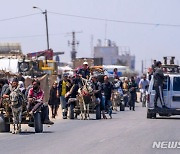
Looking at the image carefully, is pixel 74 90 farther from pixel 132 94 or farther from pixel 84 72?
pixel 132 94

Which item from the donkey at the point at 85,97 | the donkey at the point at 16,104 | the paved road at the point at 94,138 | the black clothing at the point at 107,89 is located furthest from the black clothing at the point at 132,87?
the donkey at the point at 16,104

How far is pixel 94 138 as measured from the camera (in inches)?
813

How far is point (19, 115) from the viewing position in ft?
75.5

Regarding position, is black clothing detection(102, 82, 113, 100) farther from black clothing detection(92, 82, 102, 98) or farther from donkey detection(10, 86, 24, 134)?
donkey detection(10, 86, 24, 134)

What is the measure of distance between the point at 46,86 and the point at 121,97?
7.36 metres

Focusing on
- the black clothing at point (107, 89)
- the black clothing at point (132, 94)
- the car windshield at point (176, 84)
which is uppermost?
the car windshield at point (176, 84)

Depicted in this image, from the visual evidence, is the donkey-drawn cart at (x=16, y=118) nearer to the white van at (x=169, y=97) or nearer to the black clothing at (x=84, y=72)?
the white van at (x=169, y=97)

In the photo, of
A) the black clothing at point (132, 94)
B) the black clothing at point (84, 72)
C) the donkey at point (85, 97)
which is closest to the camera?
the donkey at point (85, 97)

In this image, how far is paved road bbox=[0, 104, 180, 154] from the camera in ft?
57.1

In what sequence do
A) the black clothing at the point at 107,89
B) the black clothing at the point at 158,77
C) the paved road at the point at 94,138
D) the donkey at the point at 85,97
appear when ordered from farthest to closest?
1. the black clothing at the point at 107,89
2. the donkey at the point at 85,97
3. the black clothing at the point at 158,77
4. the paved road at the point at 94,138

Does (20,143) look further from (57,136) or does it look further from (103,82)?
(103,82)

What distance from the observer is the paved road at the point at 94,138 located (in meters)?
17.4

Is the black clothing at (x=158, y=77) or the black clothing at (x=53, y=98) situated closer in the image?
the black clothing at (x=158, y=77)

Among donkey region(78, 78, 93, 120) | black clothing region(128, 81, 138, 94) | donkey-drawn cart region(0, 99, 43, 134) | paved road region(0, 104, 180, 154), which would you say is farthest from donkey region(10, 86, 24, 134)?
black clothing region(128, 81, 138, 94)
